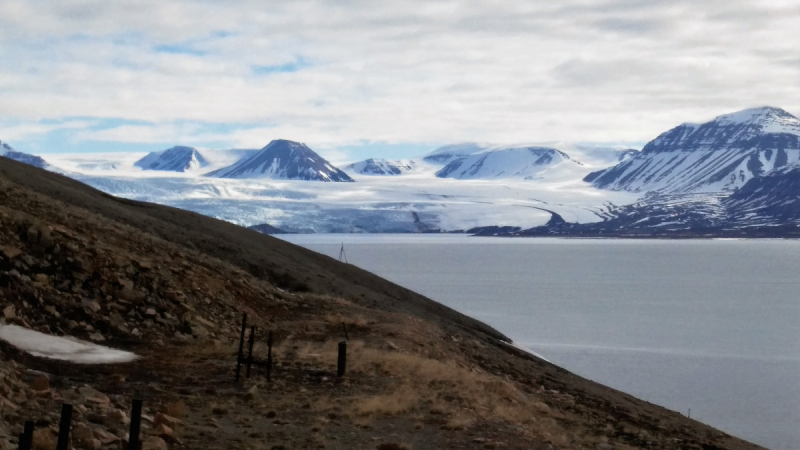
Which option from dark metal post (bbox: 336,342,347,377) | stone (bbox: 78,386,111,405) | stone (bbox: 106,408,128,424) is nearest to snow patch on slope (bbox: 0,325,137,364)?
stone (bbox: 78,386,111,405)

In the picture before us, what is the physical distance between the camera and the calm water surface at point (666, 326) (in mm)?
41528

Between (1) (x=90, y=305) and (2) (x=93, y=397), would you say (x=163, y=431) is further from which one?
(1) (x=90, y=305)

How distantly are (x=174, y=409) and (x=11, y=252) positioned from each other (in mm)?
8913

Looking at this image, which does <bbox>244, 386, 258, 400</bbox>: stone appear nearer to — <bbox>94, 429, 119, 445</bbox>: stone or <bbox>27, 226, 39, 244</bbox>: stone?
<bbox>94, 429, 119, 445</bbox>: stone

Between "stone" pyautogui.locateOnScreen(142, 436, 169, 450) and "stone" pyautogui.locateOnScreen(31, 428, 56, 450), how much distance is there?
1.12 meters

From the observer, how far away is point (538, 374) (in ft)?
104

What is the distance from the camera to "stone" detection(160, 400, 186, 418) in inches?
521

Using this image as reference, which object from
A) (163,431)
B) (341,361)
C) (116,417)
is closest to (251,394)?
(341,361)

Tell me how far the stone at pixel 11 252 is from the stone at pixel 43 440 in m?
10.9

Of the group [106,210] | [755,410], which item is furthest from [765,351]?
[106,210]

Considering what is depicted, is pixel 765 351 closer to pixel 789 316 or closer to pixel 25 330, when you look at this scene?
pixel 789 316

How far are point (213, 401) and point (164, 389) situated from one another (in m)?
1.11

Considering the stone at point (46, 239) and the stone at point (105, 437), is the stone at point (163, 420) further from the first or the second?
the stone at point (46, 239)

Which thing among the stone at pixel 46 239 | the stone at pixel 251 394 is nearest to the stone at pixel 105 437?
the stone at pixel 251 394
